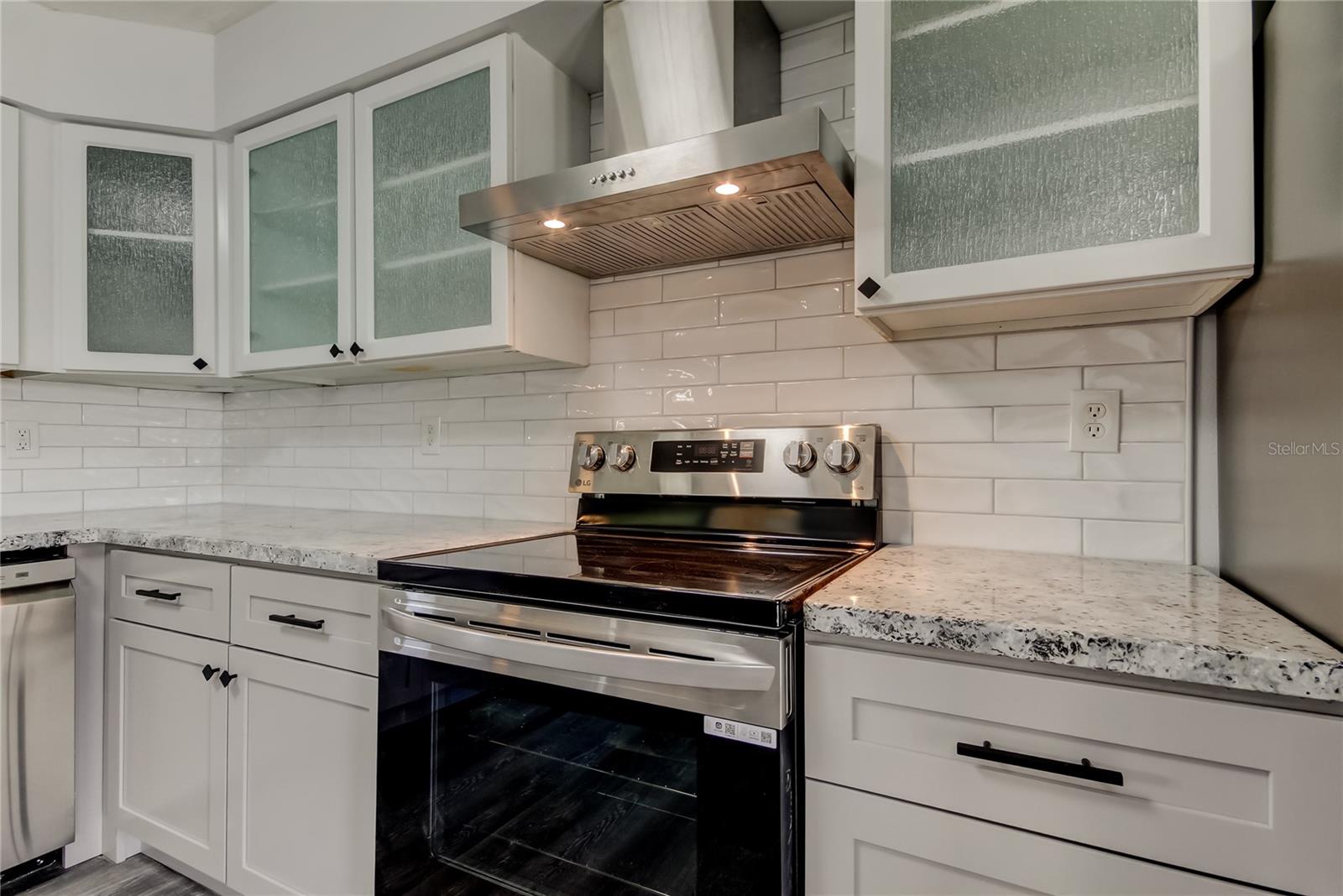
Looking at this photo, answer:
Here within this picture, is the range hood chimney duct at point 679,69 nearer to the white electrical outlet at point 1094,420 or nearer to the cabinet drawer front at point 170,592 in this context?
the white electrical outlet at point 1094,420

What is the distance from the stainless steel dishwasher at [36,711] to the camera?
1.61m

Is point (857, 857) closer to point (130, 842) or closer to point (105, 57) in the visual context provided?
point (130, 842)

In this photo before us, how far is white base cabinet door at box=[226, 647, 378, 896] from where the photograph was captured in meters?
1.33

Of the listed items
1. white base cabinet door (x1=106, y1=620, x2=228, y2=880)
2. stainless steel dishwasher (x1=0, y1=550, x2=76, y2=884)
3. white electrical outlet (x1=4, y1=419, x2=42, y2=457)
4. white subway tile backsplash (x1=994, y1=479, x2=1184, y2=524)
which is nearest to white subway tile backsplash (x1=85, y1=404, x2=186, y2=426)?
white electrical outlet (x1=4, y1=419, x2=42, y2=457)

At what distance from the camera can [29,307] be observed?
1975 millimetres

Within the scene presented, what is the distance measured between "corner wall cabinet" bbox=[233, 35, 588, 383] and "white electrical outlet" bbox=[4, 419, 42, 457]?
0.78 meters

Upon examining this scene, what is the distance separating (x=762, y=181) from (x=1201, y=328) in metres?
0.86

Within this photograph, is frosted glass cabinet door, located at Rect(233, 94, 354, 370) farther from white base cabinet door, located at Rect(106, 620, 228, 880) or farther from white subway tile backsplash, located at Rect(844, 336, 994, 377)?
white subway tile backsplash, located at Rect(844, 336, 994, 377)

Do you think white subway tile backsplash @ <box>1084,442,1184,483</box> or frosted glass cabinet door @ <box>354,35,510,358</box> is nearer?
white subway tile backsplash @ <box>1084,442,1184,483</box>

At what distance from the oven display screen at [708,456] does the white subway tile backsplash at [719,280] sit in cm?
40

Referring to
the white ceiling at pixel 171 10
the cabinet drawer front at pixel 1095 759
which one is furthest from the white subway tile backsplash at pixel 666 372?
the white ceiling at pixel 171 10

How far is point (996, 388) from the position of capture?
4.54 feet

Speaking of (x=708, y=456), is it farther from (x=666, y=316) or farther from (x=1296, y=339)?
(x=1296, y=339)

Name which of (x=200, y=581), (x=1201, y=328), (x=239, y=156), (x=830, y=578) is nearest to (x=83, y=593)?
(x=200, y=581)
